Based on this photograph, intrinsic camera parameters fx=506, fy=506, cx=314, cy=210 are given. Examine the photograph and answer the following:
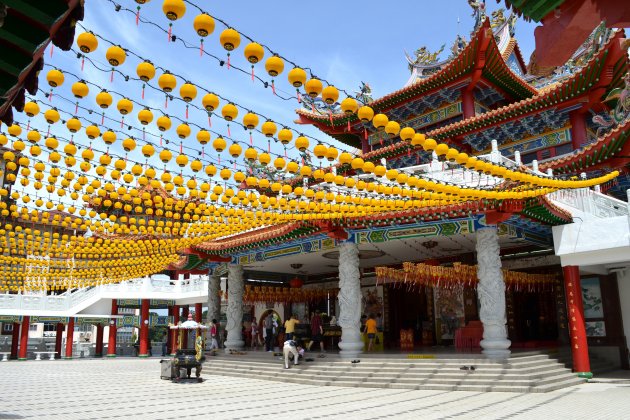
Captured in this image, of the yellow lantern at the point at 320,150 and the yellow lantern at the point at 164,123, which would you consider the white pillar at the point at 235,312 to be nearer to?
the yellow lantern at the point at 320,150

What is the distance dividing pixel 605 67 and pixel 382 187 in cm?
893

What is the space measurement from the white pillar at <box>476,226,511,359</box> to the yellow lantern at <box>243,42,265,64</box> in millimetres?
8822

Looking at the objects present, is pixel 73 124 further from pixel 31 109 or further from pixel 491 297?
pixel 491 297

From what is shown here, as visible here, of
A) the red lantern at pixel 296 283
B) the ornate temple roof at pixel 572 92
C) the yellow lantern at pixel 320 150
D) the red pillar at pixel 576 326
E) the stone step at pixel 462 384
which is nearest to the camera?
the yellow lantern at pixel 320 150

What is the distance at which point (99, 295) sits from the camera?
87.6ft

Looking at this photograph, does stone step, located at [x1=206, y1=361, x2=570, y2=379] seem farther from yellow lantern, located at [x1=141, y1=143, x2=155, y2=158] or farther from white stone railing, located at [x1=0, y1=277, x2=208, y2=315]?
white stone railing, located at [x1=0, y1=277, x2=208, y2=315]

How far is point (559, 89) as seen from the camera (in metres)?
15.1

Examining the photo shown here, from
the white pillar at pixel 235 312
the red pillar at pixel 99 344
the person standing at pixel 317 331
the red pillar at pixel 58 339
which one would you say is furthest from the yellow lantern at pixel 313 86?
the red pillar at pixel 99 344

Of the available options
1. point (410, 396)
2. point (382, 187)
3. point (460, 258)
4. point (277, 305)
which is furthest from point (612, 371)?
point (277, 305)

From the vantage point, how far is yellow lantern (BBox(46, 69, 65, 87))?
5.19 metres

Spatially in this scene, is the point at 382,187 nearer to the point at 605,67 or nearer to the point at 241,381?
the point at 241,381

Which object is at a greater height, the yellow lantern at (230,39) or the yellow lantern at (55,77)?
the yellow lantern at (230,39)

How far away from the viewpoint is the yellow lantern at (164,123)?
595 centimetres

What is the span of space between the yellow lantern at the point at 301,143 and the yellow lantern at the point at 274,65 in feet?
5.10
